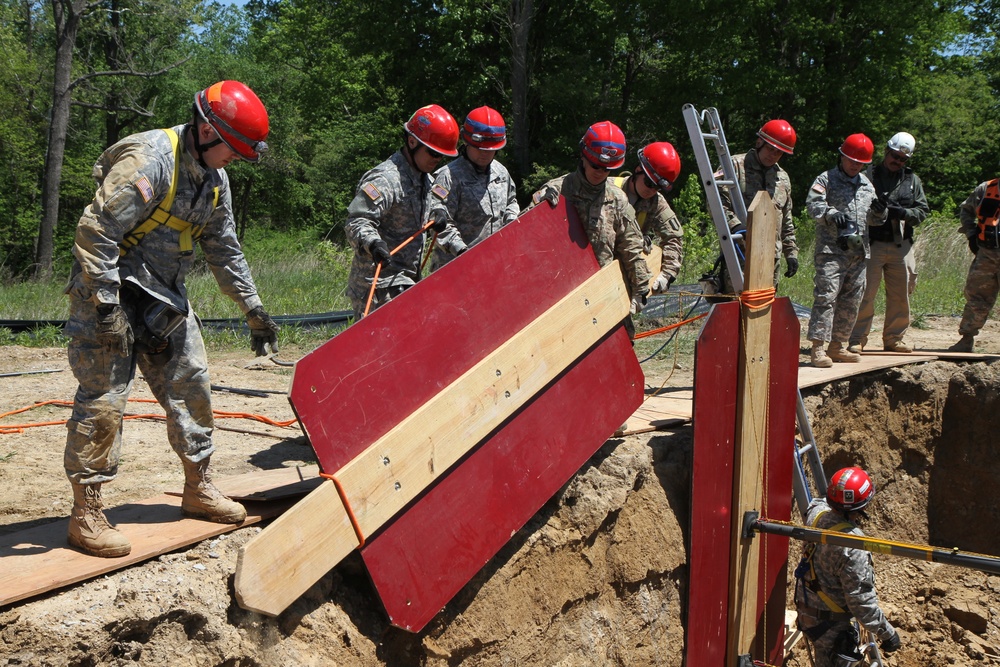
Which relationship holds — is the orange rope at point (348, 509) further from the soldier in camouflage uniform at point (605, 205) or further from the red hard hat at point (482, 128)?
the red hard hat at point (482, 128)

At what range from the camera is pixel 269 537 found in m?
3.48

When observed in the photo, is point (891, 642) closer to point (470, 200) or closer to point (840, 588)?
point (840, 588)

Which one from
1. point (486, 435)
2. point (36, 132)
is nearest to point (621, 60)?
point (36, 132)

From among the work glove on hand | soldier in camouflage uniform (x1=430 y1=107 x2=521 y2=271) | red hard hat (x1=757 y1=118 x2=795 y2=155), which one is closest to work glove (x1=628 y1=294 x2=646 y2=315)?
soldier in camouflage uniform (x1=430 y1=107 x2=521 y2=271)

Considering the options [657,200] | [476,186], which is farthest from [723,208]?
[476,186]

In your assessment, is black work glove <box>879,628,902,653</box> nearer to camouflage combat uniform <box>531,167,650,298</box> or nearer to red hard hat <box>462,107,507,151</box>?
camouflage combat uniform <box>531,167,650,298</box>

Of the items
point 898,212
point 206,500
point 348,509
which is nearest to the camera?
point 348,509

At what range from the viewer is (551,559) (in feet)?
15.7

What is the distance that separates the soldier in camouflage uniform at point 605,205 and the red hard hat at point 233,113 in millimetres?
1818

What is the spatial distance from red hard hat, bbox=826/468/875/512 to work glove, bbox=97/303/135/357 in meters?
3.73

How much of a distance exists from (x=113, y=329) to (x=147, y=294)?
0.26m

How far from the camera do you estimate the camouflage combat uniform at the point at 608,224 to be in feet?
16.7

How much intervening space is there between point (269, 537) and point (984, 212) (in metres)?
7.63

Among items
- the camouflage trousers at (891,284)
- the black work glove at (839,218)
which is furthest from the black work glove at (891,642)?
the camouflage trousers at (891,284)
